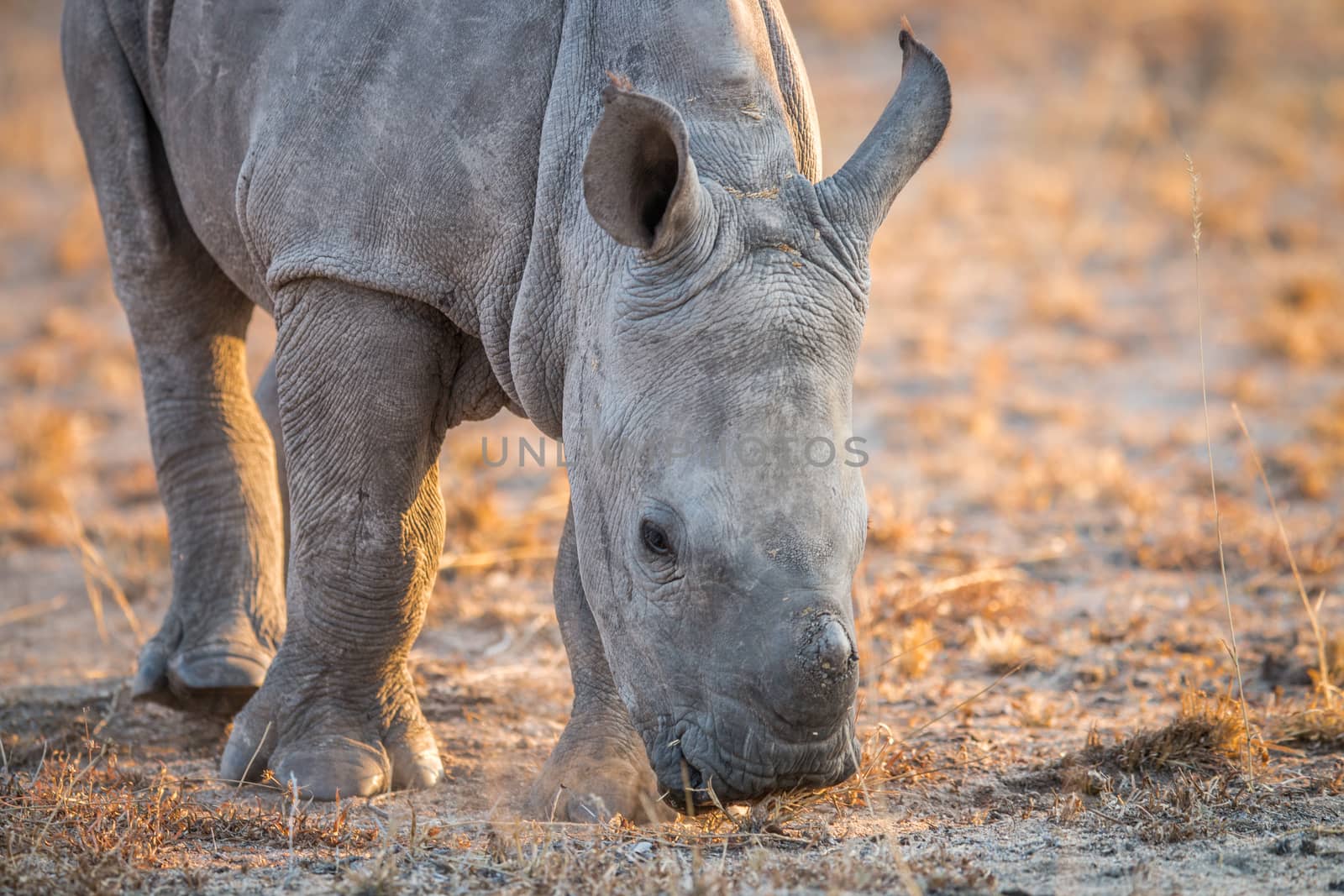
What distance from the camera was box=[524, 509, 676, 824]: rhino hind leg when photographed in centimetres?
405

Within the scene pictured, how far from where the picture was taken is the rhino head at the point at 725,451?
10.1ft

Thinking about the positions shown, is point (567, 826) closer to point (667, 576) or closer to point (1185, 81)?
point (667, 576)

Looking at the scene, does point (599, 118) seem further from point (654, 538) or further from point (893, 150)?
point (654, 538)

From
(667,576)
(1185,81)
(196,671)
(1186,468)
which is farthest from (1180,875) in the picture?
(1185,81)

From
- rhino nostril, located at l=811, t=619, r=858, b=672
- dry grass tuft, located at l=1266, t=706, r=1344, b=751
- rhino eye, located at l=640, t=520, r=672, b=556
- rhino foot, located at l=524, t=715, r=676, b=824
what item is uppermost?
Result: rhino eye, located at l=640, t=520, r=672, b=556

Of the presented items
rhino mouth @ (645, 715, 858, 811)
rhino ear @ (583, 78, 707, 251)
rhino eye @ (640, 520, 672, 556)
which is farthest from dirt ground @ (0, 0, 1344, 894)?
rhino ear @ (583, 78, 707, 251)

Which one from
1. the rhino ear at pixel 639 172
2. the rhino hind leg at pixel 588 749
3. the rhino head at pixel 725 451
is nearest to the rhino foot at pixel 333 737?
the rhino hind leg at pixel 588 749

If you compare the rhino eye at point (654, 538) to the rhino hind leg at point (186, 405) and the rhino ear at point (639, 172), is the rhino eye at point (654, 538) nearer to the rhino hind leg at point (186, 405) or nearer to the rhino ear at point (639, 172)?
the rhino ear at point (639, 172)

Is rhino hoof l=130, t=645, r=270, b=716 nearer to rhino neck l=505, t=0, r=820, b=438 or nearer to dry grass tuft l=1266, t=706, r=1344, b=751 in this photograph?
rhino neck l=505, t=0, r=820, b=438

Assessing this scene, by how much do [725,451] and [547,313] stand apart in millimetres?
735

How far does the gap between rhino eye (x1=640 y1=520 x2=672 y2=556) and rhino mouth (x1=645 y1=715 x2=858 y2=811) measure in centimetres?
36

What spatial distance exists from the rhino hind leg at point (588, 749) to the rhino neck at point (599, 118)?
26.2 inches

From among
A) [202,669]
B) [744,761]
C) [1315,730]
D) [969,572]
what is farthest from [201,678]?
[1315,730]

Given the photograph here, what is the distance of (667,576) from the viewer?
3.26 meters
